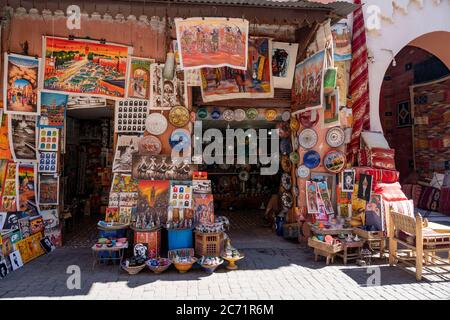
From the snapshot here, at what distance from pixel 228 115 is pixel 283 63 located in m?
1.83

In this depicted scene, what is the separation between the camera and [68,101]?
299 inches

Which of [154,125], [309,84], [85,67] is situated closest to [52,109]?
[85,67]

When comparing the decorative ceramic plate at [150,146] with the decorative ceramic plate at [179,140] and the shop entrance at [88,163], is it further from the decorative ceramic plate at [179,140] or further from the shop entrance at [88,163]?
the shop entrance at [88,163]

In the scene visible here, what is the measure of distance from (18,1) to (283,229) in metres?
7.68

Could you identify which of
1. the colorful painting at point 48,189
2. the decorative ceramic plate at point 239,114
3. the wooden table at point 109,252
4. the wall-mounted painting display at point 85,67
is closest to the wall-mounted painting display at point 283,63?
the decorative ceramic plate at point 239,114

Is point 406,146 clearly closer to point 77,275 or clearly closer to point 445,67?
point 445,67

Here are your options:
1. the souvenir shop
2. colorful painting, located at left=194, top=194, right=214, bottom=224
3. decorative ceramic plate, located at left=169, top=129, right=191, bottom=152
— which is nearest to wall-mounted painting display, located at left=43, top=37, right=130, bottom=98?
the souvenir shop

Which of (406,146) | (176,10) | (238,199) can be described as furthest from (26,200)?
(406,146)

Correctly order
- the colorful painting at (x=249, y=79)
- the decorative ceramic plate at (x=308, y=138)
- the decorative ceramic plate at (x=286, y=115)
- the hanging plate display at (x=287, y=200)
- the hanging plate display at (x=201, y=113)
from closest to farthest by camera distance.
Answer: the colorful painting at (x=249, y=79) → the decorative ceramic plate at (x=308, y=138) → the hanging plate display at (x=201, y=113) → the decorative ceramic plate at (x=286, y=115) → the hanging plate display at (x=287, y=200)

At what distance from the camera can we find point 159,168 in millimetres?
7211

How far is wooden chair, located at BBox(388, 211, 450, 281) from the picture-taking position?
225 inches

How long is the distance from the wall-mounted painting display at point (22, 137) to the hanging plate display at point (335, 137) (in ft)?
22.2

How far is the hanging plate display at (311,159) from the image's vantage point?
8.10 metres
